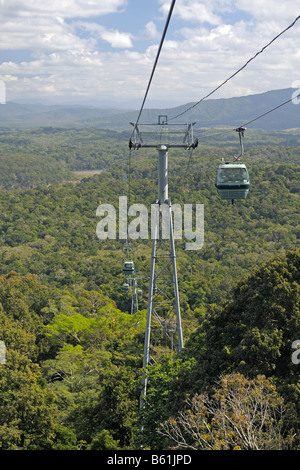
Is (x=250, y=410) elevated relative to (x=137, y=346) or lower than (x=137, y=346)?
elevated

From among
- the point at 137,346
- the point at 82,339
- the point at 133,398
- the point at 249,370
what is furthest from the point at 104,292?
the point at 249,370

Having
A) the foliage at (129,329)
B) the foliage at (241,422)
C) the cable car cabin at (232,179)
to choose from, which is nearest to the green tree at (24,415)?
the foliage at (129,329)

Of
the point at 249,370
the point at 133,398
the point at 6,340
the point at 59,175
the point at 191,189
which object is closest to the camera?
the point at 249,370

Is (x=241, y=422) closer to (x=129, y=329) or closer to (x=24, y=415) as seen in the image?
(x=24, y=415)

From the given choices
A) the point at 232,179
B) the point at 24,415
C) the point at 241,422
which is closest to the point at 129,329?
the point at 24,415

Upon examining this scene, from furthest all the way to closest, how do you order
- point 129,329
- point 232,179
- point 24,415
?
point 129,329, point 24,415, point 232,179

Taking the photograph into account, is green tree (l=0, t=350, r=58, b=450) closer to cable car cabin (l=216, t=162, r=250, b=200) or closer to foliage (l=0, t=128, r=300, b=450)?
foliage (l=0, t=128, r=300, b=450)

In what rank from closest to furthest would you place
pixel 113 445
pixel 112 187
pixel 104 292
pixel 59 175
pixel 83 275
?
1. pixel 113 445
2. pixel 104 292
3. pixel 83 275
4. pixel 112 187
5. pixel 59 175

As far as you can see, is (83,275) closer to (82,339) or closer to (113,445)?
(82,339)

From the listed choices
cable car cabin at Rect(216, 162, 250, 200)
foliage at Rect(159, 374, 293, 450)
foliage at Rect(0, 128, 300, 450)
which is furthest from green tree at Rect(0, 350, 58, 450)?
cable car cabin at Rect(216, 162, 250, 200)

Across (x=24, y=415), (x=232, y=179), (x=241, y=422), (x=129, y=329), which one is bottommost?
(x=129, y=329)

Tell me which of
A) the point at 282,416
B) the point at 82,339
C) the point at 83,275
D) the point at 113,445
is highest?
the point at 282,416
